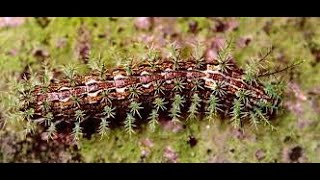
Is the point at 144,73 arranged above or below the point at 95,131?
above

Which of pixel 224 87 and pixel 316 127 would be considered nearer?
pixel 224 87

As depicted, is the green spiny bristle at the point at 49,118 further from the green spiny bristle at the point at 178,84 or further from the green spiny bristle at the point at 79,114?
the green spiny bristle at the point at 178,84

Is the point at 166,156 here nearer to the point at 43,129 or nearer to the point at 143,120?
the point at 143,120

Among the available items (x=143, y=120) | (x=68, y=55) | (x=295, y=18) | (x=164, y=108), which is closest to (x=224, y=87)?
(x=164, y=108)

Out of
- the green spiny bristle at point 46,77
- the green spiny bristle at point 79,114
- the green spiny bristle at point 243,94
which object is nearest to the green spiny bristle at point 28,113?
the green spiny bristle at point 46,77

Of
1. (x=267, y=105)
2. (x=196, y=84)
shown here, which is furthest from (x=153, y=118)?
(x=267, y=105)

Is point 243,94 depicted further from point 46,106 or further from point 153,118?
point 46,106

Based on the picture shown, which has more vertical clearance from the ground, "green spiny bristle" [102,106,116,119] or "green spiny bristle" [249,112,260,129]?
"green spiny bristle" [102,106,116,119]

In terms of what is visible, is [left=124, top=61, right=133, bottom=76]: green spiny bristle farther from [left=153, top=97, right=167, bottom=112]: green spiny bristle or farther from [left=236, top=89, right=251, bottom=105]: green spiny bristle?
[left=236, top=89, right=251, bottom=105]: green spiny bristle

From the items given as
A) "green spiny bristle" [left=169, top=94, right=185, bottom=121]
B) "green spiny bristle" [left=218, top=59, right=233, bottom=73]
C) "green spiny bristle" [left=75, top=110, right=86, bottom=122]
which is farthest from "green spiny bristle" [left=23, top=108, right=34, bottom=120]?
"green spiny bristle" [left=218, top=59, right=233, bottom=73]
